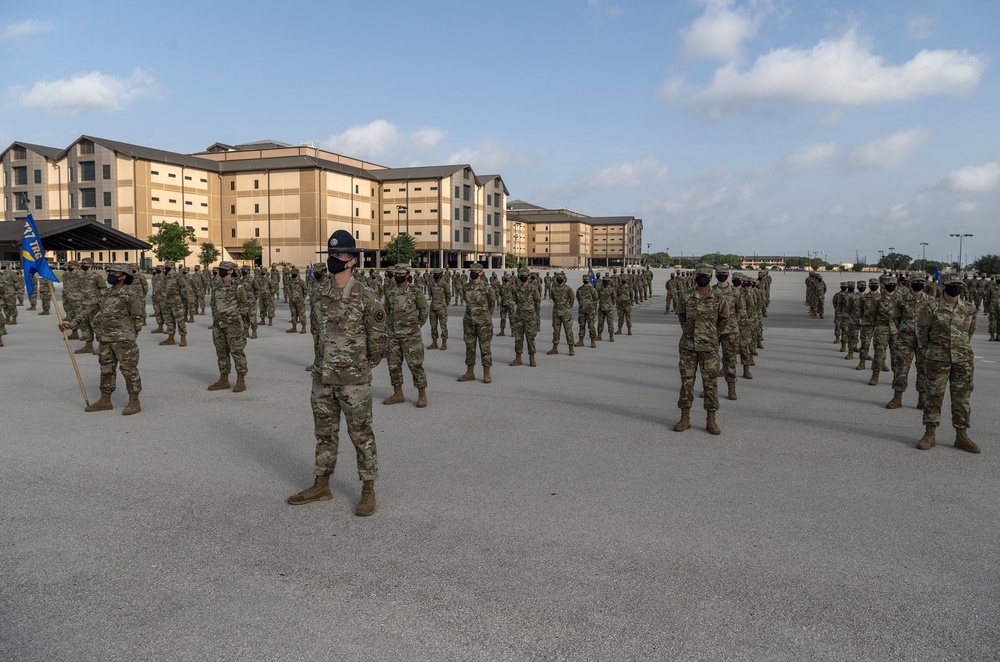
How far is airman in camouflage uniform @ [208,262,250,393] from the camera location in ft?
32.6

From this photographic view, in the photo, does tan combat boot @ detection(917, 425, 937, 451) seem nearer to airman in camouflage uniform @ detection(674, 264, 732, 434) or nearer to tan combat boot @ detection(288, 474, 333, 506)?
airman in camouflage uniform @ detection(674, 264, 732, 434)

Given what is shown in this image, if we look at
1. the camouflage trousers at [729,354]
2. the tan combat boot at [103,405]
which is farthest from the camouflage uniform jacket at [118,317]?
the camouflage trousers at [729,354]

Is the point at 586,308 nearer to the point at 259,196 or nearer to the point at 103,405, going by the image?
the point at 103,405

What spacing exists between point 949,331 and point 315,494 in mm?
7024

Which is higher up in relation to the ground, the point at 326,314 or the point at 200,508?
the point at 326,314

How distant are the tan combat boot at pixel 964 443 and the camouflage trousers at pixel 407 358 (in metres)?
6.55

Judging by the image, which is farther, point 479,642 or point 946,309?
point 946,309

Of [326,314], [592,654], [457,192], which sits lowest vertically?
[592,654]

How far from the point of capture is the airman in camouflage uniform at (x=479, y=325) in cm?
1126

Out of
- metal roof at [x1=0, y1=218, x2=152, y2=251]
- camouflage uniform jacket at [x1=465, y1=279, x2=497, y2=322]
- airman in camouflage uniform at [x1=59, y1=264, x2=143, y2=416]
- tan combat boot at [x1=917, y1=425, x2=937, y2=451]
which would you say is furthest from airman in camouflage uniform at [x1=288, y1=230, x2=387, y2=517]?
metal roof at [x1=0, y1=218, x2=152, y2=251]

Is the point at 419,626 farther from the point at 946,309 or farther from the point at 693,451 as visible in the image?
the point at 946,309

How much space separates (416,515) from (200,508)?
1792mm

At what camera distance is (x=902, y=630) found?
3.58 m

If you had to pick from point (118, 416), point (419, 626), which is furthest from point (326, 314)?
point (118, 416)
